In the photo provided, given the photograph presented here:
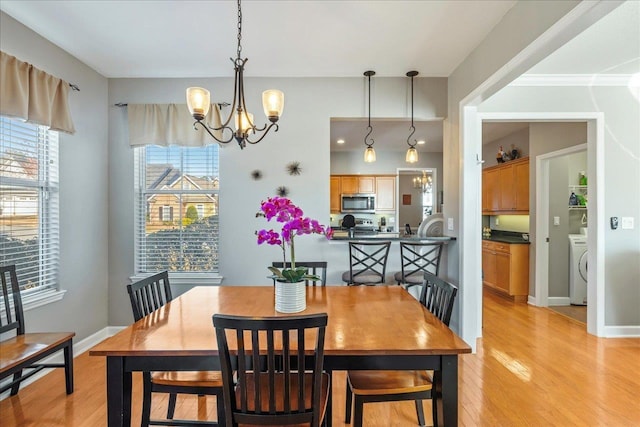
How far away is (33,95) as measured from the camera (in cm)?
245

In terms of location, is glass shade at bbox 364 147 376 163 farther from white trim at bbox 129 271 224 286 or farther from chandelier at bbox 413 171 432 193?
chandelier at bbox 413 171 432 193

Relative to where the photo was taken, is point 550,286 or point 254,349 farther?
point 550,286

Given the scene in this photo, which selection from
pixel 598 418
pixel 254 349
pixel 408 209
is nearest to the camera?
pixel 254 349

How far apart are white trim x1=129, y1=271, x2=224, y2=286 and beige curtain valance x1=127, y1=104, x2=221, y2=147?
1.34 meters

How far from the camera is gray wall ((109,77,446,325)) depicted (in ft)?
11.2

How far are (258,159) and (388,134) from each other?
2867 millimetres

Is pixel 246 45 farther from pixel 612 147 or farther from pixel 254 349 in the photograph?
pixel 612 147

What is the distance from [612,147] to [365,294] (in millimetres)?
3371

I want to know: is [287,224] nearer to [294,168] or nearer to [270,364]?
[270,364]

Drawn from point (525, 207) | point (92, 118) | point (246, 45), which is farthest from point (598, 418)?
point (92, 118)

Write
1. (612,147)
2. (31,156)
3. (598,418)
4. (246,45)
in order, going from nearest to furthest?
(598,418), (31,156), (246,45), (612,147)

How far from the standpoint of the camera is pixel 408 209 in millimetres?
8375

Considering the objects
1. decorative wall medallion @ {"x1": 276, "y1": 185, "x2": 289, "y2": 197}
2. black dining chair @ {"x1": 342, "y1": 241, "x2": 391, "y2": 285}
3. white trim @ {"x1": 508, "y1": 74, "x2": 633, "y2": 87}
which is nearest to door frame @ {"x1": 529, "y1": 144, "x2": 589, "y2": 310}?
white trim @ {"x1": 508, "y1": 74, "x2": 633, "y2": 87}

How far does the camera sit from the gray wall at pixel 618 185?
3482 millimetres
